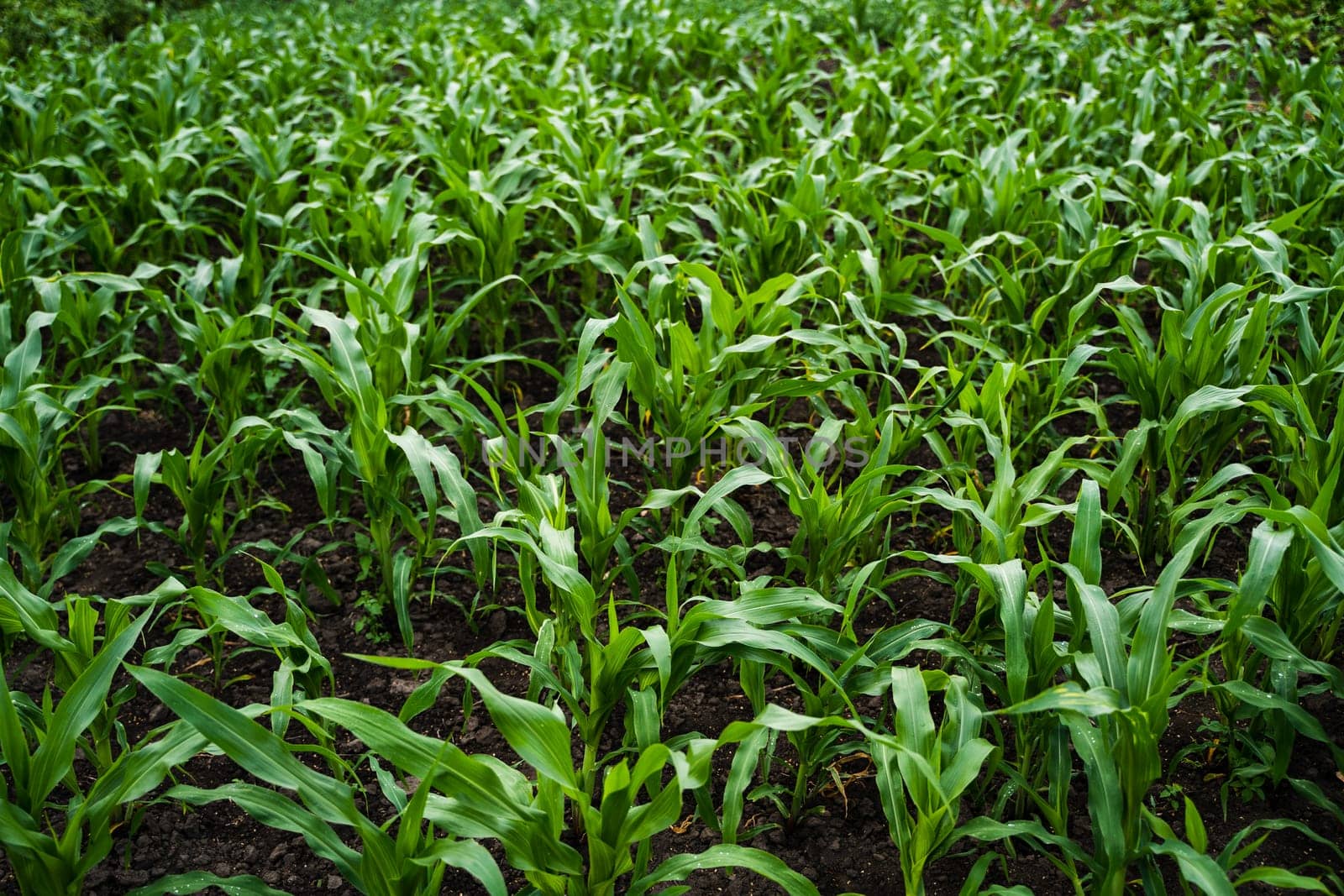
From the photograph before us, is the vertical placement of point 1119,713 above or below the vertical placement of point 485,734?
above

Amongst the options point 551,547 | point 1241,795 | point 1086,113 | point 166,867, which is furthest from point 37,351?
point 1086,113

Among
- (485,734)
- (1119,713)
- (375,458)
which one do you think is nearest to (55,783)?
(485,734)

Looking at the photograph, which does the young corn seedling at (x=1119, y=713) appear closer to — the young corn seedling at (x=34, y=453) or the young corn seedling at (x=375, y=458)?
the young corn seedling at (x=375, y=458)

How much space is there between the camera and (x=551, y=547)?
1.95 metres

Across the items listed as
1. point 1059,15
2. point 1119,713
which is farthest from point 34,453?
point 1059,15

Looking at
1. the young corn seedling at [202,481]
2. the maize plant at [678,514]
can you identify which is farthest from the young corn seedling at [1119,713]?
the young corn seedling at [202,481]

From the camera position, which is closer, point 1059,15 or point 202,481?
point 202,481

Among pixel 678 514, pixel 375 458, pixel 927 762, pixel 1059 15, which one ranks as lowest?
pixel 678 514

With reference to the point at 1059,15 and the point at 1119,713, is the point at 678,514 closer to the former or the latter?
the point at 1119,713

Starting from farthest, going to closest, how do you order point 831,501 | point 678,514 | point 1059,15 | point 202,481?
point 1059,15
point 678,514
point 202,481
point 831,501

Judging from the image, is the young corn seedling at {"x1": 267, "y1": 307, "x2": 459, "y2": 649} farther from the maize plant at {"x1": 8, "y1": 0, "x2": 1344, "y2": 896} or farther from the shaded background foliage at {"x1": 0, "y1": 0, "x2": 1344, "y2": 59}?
the shaded background foliage at {"x1": 0, "y1": 0, "x2": 1344, "y2": 59}

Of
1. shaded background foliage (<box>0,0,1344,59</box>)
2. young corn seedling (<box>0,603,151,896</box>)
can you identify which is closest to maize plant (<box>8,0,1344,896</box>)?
young corn seedling (<box>0,603,151,896</box>)

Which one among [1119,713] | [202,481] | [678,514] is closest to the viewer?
[1119,713]

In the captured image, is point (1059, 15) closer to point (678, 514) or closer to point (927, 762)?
point (678, 514)
